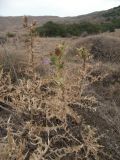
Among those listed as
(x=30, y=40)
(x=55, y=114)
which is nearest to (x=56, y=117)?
(x=55, y=114)

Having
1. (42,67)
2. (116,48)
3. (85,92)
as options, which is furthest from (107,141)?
(116,48)

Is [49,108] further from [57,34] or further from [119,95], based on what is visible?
[57,34]

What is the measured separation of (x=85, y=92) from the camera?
18.1ft

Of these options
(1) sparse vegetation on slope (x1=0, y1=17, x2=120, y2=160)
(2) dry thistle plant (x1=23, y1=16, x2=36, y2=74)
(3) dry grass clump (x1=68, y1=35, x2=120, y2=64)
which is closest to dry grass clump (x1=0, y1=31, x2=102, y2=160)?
(1) sparse vegetation on slope (x1=0, y1=17, x2=120, y2=160)

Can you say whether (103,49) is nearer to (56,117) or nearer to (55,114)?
(56,117)

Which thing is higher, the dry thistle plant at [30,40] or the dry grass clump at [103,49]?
the dry thistle plant at [30,40]

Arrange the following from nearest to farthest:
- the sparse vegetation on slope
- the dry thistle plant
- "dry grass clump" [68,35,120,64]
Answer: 1. the sparse vegetation on slope
2. the dry thistle plant
3. "dry grass clump" [68,35,120,64]

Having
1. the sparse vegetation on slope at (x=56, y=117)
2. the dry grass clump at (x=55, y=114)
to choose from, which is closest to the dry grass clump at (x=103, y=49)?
the sparse vegetation on slope at (x=56, y=117)

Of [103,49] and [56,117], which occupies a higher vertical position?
[56,117]

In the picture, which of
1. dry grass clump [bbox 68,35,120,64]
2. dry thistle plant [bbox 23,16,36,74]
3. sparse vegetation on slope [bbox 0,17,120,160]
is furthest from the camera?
dry grass clump [bbox 68,35,120,64]

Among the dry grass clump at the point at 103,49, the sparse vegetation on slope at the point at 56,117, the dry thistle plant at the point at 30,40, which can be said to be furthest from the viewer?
the dry grass clump at the point at 103,49

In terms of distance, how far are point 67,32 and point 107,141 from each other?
63.2 ft

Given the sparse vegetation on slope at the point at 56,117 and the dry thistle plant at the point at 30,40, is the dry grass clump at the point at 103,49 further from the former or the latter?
the dry thistle plant at the point at 30,40

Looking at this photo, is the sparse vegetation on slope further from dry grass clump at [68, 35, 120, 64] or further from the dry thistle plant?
dry grass clump at [68, 35, 120, 64]
